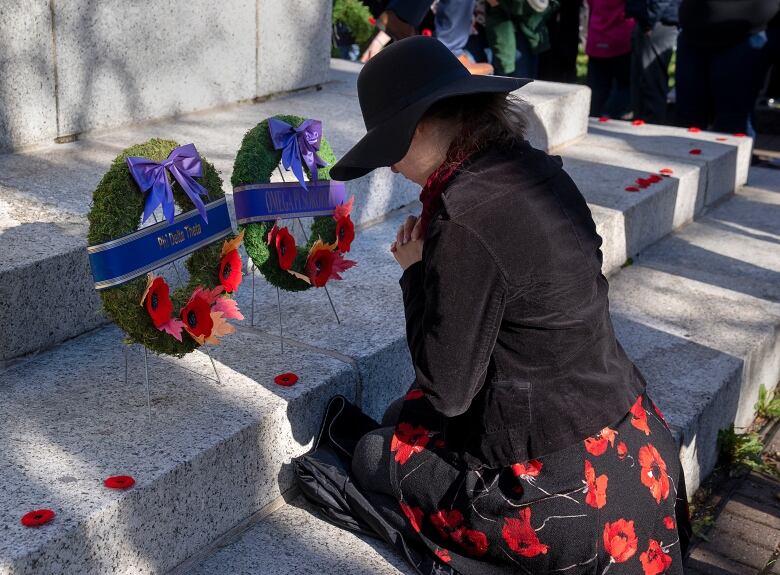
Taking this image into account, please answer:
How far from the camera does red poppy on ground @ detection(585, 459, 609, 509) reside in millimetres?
2244

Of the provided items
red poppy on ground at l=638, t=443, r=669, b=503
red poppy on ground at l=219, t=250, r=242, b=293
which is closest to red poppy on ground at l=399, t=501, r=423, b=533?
red poppy on ground at l=638, t=443, r=669, b=503

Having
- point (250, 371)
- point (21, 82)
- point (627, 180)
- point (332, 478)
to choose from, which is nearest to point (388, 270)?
point (250, 371)

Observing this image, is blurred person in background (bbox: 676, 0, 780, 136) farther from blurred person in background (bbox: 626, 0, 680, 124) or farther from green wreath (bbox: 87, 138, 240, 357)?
green wreath (bbox: 87, 138, 240, 357)

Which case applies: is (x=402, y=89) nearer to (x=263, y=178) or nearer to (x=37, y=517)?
(x=263, y=178)

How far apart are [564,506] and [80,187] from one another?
2.22 meters

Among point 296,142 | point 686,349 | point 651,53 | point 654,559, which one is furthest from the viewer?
point 651,53

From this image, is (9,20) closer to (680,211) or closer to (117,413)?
(117,413)

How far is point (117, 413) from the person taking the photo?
2596 mm

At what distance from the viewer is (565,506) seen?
2.25m

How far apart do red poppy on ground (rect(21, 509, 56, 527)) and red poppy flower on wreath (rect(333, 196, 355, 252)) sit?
1.33 meters

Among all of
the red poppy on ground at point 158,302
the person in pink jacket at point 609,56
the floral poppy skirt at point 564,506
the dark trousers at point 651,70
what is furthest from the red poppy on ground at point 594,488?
the person in pink jacket at point 609,56

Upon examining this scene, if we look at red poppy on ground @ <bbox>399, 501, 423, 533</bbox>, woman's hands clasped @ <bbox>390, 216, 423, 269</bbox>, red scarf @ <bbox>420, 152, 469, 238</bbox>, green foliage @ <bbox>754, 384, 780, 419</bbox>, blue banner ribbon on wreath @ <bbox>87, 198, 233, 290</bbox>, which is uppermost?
red scarf @ <bbox>420, 152, 469, 238</bbox>

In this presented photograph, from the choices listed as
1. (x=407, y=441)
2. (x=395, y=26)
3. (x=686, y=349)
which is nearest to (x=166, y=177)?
(x=407, y=441)

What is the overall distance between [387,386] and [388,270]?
0.73 meters
